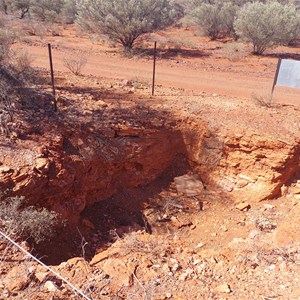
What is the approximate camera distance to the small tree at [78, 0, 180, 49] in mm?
14562

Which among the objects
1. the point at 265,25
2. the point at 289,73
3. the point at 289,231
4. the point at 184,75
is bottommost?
the point at 289,231

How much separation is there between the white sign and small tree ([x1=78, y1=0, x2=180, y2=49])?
830cm

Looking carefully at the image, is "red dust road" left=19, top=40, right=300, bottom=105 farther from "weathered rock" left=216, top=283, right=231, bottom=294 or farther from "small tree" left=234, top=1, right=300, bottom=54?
"weathered rock" left=216, top=283, right=231, bottom=294

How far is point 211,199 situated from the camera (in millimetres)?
7441

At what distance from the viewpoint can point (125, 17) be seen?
47.7 ft

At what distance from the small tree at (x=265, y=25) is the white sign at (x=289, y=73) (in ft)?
28.1

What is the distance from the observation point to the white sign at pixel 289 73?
7621 mm

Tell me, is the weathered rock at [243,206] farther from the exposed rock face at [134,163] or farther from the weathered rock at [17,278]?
the weathered rock at [17,278]

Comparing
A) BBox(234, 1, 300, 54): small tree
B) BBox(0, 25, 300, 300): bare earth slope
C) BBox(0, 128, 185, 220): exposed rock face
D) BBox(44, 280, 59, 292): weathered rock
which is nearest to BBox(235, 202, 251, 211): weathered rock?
BBox(0, 25, 300, 300): bare earth slope

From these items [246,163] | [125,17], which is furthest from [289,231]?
[125,17]

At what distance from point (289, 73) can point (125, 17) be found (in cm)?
895

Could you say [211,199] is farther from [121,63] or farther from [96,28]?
[96,28]

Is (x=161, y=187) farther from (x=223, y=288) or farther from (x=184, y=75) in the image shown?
(x=184, y=75)

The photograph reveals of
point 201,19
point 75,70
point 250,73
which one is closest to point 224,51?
point 250,73
